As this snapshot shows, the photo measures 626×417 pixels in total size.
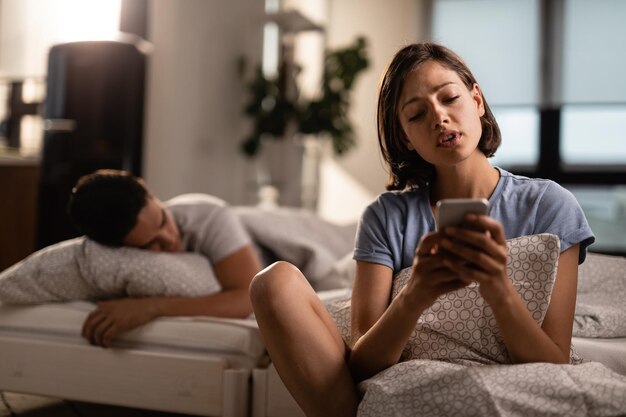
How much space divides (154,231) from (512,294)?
3.47 feet

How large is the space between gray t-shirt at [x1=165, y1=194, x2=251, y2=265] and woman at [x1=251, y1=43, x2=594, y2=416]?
0.70m

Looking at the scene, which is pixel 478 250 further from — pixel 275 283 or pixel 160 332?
pixel 160 332

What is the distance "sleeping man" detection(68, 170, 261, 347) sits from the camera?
162 centimetres

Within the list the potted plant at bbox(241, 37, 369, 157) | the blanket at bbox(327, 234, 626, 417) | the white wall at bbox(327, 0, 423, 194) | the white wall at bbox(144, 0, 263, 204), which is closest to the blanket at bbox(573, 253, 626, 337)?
the blanket at bbox(327, 234, 626, 417)

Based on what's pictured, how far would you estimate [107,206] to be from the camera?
1681mm

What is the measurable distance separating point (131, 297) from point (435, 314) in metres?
0.89

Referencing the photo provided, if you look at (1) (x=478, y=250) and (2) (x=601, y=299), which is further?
(2) (x=601, y=299)

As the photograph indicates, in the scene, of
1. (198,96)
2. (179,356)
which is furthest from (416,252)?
(198,96)

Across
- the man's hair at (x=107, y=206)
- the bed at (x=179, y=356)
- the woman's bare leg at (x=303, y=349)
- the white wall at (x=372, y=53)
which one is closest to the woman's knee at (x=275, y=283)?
the woman's bare leg at (x=303, y=349)

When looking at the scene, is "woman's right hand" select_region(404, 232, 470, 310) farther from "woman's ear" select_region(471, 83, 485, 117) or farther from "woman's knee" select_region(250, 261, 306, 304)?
"woman's ear" select_region(471, 83, 485, 117)

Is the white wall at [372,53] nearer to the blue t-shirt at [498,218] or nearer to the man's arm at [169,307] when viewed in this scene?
the man's arm at [169,307]

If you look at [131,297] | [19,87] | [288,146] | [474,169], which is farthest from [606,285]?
[19,87]

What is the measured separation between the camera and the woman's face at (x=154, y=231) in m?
1.73

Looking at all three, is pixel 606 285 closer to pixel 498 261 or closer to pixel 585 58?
pixel 498 261
